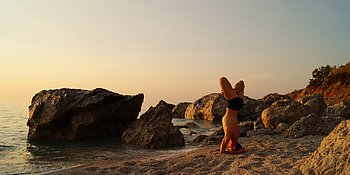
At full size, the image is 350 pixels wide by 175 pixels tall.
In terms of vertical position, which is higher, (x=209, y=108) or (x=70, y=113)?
(x=209, y=108)

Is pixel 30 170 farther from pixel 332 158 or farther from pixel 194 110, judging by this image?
pixel 194 110

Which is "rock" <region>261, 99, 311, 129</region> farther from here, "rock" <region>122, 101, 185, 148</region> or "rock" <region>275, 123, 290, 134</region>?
"rock" <region>122, 101, 185, 148</region>

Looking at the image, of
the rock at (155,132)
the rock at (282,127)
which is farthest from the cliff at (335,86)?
the rock at (155,132)

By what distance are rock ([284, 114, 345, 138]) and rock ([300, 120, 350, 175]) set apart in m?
6.48

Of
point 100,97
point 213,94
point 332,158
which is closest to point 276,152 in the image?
point 332,158

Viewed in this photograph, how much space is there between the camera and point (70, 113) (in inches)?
806

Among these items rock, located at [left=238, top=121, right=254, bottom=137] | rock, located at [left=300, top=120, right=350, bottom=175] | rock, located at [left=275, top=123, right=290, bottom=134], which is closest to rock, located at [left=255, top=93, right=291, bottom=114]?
rock, located at [left=238, top=121, right=254, bottom=137]

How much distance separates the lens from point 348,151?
5926mm

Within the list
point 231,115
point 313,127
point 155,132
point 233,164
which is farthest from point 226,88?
point 155,132

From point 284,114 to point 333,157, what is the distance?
11.2 m

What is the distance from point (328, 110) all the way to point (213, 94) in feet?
Result: 96.4

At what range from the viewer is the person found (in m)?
10.2

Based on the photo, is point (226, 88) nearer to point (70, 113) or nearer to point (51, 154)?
point (51, 154)

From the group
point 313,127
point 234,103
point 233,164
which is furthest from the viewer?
point 313,127
